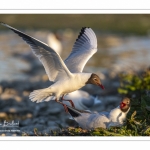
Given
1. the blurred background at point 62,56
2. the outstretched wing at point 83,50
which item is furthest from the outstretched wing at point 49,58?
the blurred background at point 62,56

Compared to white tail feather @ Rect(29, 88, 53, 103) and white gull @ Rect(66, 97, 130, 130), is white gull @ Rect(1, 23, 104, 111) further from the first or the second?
white gull @ Rect(66, 97, 130, 130)

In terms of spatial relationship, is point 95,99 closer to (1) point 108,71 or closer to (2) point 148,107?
(2) point 148,107

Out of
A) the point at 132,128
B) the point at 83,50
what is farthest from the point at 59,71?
the point at 132,128

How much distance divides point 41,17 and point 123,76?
661 cm

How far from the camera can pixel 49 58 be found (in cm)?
529

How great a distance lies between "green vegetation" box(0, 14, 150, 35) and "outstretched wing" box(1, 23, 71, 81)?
7.15 m

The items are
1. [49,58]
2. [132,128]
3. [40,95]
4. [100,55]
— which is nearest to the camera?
[132,128]

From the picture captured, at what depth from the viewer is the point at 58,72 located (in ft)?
17.9

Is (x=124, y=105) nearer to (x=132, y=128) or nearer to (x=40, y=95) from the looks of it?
(x=132, y=128)

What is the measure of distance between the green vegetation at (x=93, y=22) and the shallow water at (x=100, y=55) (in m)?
0.33

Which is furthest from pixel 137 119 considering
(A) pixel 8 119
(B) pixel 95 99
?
(A) pixel 8 119

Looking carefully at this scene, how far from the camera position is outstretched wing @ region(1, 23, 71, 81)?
5.10 meters

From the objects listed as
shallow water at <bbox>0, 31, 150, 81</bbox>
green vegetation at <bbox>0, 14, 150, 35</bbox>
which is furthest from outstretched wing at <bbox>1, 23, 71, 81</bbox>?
green vegetation at <bbox>0, 14, 150, 35</bbox>

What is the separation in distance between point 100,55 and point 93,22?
160 cm
